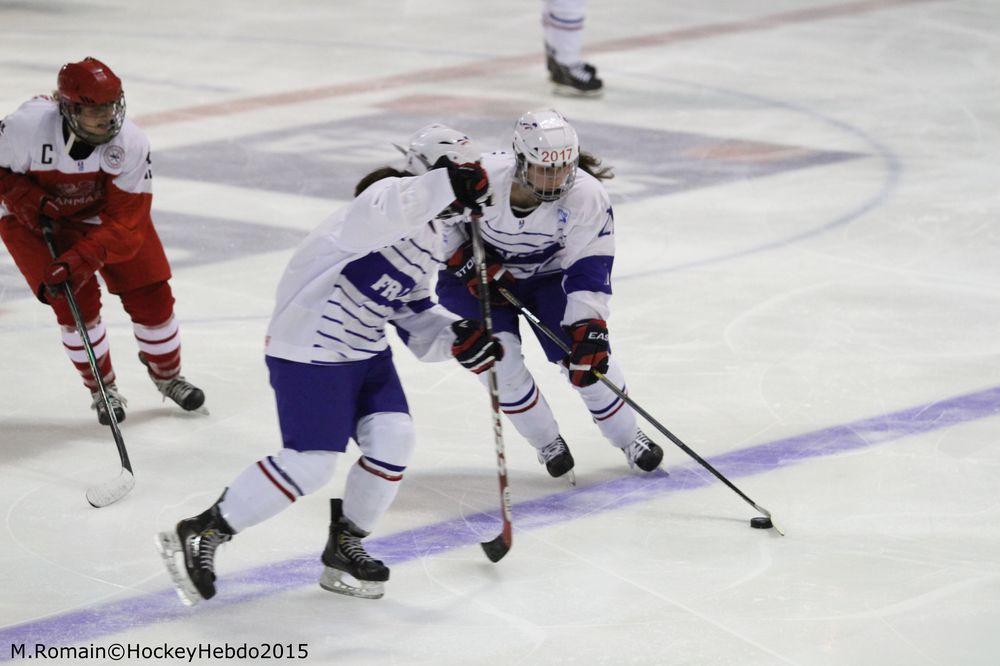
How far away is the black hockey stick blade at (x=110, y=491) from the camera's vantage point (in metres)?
3.75

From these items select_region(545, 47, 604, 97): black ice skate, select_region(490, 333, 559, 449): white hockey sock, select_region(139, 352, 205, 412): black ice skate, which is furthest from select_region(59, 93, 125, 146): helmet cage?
select_region(545, 47, 604, 97): black ice skate

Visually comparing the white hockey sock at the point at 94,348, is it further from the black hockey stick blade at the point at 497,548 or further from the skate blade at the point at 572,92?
the skate blade at the point at 572,92

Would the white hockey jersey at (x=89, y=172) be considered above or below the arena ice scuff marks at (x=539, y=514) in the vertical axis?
above

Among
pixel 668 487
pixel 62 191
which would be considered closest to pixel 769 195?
pixel 668 487

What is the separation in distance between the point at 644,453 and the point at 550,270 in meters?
0.52

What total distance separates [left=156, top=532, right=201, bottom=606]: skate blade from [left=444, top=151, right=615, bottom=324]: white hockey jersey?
1.01 m

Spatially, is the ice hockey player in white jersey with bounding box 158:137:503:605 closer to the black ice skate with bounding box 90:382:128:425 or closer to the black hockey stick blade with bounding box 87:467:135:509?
the black hockey stick blade with bounding box 87:467:135:509

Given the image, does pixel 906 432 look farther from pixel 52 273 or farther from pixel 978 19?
pixel 978 19

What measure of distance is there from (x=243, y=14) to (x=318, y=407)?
27.9 feet

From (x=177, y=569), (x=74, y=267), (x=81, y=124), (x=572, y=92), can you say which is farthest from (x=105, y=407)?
(x=572, y=92)

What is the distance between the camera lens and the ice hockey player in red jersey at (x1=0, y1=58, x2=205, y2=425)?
3.93m

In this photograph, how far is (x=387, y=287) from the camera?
125 inches

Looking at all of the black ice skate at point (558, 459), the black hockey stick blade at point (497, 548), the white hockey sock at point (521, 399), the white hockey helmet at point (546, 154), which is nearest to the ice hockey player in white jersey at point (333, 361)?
the black hockey stick blade at point (497, 548)

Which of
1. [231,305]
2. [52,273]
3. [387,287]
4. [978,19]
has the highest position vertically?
[387,287]
